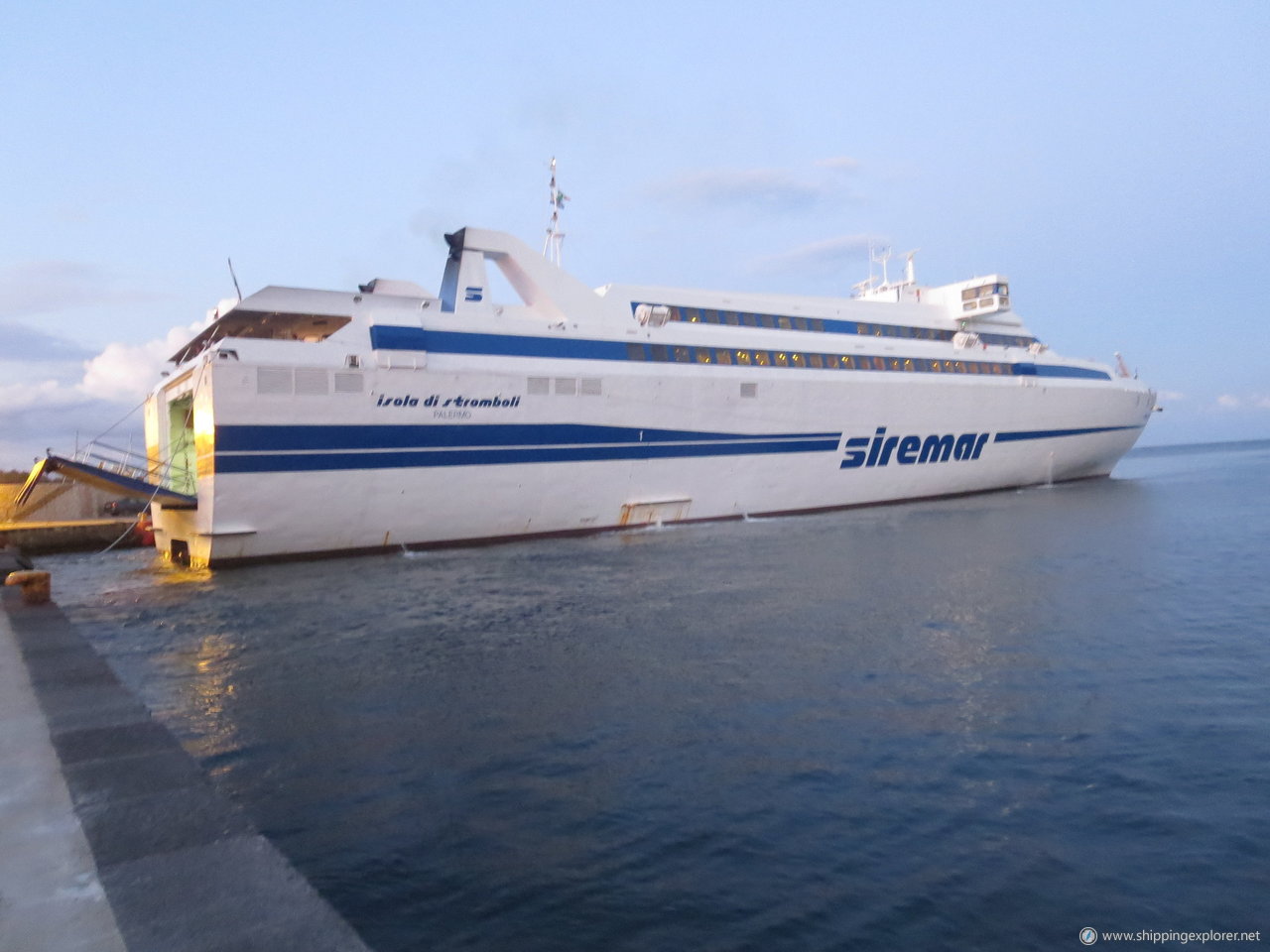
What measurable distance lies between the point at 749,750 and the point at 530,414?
13598mm

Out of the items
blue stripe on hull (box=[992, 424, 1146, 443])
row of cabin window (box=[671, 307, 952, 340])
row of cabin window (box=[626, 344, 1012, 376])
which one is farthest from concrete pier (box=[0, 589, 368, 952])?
blue stripe on hull (box=[992, 424, 1146, 443])

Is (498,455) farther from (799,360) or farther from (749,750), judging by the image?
(749,750)

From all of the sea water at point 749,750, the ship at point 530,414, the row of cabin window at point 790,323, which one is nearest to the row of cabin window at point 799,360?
the ship at point 530,414

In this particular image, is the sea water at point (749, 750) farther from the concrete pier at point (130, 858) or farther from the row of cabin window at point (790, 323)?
the row of cabin window at point (790, 323)

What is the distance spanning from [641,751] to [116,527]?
2603 centimetres

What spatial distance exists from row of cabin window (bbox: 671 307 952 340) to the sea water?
38.6 ft

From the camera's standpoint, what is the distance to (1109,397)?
31.0 m

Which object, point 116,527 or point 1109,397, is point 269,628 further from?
point 1109,397

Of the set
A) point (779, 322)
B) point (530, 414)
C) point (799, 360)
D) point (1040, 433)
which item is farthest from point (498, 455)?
point (1040, 433)

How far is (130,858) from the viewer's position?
3.36 m

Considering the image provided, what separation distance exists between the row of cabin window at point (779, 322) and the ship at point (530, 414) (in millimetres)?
64

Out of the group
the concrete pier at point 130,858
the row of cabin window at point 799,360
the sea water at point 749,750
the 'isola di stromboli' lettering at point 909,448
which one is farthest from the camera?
the 'isola di stromboli' lettering at point 909,448

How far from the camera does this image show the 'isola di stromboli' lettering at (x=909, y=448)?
24078 mm

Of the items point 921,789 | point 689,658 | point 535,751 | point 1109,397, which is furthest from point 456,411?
point 1109,397
